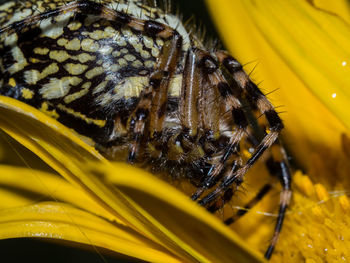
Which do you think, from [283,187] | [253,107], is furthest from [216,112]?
[283,187]

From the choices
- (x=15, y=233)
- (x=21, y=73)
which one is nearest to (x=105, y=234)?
(x=15, y=233)

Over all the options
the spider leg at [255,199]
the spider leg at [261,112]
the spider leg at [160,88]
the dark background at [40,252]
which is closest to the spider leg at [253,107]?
the spider leg at [261,112]

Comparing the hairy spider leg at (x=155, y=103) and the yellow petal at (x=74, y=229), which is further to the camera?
the hairy spider leg at (x=155, y=103)

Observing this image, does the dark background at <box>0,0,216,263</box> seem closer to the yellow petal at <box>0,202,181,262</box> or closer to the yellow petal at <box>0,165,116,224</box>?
the yellow petal at <box>0,165,116,224</box>

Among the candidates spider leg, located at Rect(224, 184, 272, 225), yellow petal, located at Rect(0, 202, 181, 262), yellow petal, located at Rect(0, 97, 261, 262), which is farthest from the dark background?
yellow petal, located at Rect(0, 97, 261, 262)

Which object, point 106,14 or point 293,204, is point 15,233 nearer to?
point 106,14

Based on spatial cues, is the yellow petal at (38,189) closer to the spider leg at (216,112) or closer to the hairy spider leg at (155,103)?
the hairy spider leg at (155,103)

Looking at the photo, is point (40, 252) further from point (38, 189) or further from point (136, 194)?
point (136, 194)

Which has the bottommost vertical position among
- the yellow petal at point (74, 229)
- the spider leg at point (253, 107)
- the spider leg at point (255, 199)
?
the spider leg at point (255, 199)
